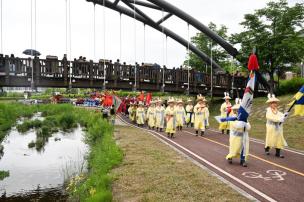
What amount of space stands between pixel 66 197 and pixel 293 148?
917cm

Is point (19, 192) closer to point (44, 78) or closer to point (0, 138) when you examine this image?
point (0, 138)

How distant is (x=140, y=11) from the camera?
3594cm

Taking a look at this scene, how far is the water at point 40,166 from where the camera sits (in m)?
12.5

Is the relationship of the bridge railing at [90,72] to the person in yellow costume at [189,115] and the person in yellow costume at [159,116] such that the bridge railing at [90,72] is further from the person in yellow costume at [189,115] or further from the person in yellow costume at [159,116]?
the person in yellow costume at [159,116]

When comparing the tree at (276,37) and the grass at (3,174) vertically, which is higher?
the tree at (276,37)

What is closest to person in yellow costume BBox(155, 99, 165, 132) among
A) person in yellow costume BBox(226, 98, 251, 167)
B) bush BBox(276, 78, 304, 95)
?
person in yellow costume BBox(226, 98, 251, 167)

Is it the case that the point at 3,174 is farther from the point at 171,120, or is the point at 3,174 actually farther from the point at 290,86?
the point at 290,86

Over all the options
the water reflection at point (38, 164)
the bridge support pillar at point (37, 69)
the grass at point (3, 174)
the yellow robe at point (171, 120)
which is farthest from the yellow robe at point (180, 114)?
the grass at point (3, 174)

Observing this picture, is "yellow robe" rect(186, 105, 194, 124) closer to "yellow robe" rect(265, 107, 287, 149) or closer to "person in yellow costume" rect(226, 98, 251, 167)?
"yellow robe" rect(265, 107, 287, 149)

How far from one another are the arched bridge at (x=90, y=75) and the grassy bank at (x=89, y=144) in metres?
3.06

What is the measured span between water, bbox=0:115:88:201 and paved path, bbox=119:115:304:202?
4613 millimetres

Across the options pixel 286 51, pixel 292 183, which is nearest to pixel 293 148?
pixel 292 183

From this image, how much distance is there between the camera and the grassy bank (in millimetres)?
9336

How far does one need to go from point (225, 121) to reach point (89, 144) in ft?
28.9
